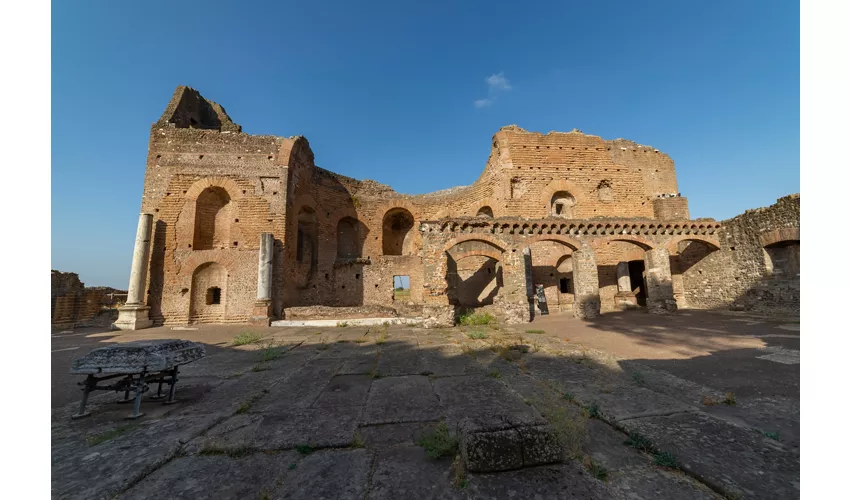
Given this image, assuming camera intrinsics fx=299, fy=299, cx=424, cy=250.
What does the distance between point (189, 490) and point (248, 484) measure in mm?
360

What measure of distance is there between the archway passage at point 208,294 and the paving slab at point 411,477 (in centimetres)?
1409

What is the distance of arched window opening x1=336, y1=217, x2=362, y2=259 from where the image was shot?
65.0ft

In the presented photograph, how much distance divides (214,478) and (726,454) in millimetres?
3747

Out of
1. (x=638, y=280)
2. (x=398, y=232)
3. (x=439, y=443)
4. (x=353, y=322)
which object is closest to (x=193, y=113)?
(x=398, y=232)

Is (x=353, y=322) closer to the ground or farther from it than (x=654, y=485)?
closer to the ground

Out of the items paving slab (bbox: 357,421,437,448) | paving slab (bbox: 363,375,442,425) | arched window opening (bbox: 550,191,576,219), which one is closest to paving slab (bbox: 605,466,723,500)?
paving slab (bbox: 357,421,437,448)

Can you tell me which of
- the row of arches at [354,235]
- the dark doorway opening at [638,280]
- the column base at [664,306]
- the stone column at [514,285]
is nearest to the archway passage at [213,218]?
the row of arches at [354,235]

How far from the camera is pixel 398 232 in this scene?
71.3 feet

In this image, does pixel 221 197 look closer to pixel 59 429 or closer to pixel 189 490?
pixel 59 429

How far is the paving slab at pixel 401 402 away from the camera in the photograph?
3.11 meters

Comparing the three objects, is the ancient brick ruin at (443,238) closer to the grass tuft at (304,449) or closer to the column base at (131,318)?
the column base at (131,318)

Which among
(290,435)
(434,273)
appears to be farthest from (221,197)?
(290,435)

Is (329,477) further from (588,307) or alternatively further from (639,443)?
(588,307)

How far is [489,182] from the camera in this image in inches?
709
